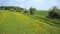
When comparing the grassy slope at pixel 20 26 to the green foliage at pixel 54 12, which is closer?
the grassy slope at pixel 20 26

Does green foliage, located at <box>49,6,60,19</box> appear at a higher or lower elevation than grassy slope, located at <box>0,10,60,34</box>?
lower

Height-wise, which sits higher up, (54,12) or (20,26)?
(20,26)

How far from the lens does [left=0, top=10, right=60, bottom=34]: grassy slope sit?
89.5ft

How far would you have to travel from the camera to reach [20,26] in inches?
1171

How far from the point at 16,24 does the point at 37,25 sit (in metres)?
4.26

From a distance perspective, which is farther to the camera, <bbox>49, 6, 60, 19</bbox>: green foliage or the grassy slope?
<bbox>49, 6, 60, 19</bbox>: green foliage

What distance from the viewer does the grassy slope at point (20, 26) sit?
27.3m

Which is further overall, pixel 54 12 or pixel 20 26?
pixel 54 12

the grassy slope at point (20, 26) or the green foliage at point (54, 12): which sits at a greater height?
the grassy slope at point (20, 26)

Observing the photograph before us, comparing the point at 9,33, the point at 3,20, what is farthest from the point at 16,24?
the point at 9,33

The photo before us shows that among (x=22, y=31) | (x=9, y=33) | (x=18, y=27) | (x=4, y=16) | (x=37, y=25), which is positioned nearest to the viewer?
(x=9, y=33)

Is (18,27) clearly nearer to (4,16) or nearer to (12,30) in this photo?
(12,30)

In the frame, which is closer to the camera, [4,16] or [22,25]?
[22,25]

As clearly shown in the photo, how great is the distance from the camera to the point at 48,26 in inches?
1266
